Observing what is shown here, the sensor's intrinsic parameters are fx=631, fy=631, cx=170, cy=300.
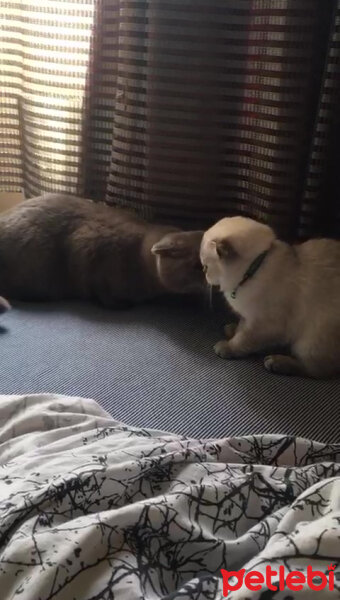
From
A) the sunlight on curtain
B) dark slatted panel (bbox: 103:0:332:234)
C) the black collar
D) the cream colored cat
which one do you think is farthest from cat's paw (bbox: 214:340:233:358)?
the sunlight on curtain

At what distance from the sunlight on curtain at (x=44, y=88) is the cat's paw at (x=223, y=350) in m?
0.68

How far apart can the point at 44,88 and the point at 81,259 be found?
0.48m

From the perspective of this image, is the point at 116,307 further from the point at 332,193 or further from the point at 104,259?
the point at 332,193

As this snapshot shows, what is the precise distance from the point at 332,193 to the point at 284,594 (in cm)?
115

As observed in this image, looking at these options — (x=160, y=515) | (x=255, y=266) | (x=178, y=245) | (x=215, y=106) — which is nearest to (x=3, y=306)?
(x=178, y=245)

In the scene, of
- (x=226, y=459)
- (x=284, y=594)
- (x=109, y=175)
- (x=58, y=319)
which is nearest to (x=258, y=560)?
(x=284, y=594)

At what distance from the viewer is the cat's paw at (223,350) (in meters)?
1.38

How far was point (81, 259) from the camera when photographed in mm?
1623

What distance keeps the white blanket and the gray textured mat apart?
181 mm

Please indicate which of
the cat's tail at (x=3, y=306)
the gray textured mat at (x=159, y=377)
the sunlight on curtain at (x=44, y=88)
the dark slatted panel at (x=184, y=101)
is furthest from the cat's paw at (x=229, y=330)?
the sunlight on curtain at (x=44, y=88)

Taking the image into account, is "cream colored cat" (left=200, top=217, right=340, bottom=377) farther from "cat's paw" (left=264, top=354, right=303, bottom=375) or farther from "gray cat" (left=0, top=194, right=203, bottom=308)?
"gray cat" (left=0, top=194, right=203, bottom=308)

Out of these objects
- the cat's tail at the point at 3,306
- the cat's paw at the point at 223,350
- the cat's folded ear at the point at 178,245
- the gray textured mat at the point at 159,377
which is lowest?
the gray textured mat at the point at 159,377

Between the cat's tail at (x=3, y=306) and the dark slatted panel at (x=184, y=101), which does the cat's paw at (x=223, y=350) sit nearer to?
the dark slatted panel at (x=184, y=101)

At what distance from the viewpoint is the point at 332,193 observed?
5.08ft
